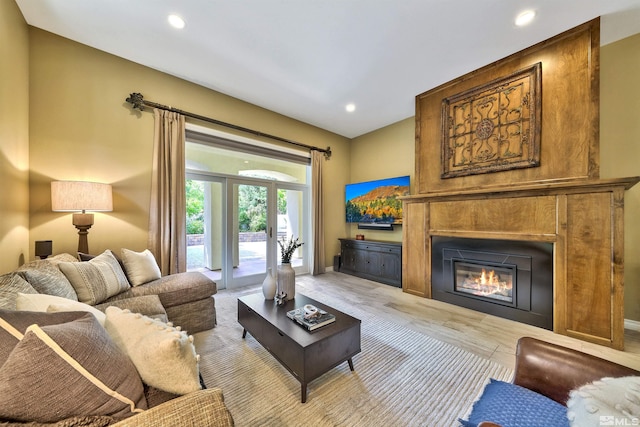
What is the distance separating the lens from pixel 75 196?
2289 mm

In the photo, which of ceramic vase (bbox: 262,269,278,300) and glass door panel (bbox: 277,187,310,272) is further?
glass door panel (bbox: 277,187,310,272)

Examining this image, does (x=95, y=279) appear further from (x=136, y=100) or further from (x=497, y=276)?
(x=497, y=276)

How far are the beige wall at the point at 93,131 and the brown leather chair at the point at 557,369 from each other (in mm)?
3873

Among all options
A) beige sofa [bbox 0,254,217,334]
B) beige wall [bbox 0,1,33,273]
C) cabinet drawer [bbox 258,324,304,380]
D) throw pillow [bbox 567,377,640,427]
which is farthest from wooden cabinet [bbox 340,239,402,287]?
beige wall [bbox 0,1,33,273]

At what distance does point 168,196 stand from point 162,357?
9.24 ft

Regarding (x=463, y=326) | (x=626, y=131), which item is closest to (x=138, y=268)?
(x=463, y=326)

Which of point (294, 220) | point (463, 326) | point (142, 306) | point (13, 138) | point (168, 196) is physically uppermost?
point (13, 138)

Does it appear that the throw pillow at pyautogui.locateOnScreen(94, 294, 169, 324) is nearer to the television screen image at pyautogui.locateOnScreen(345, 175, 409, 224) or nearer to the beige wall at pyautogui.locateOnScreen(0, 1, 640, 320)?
the beige wall at pyautogui.locateOnScreen(0, 1, 640, 320)

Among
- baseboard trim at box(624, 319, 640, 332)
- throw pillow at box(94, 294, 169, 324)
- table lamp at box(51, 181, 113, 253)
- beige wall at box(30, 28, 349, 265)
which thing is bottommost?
baseboard trim at box(624, 319, 640, 332)

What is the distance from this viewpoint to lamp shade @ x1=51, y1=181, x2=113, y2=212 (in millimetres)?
2262

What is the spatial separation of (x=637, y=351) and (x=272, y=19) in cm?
464

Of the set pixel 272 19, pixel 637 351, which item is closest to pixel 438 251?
pixel 637 351

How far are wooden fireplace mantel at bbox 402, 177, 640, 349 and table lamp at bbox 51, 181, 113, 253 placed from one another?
4.25 metres

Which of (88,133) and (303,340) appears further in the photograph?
(88,133)
